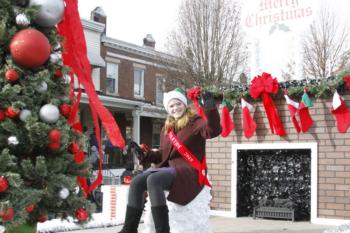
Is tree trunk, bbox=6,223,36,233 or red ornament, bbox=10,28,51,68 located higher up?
red ornament, bbox=10,28,51,68

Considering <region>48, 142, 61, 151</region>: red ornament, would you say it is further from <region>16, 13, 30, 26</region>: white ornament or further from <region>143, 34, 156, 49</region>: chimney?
<region>143, 34, 156, 49</region>: chimney

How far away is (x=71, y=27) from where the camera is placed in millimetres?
3715

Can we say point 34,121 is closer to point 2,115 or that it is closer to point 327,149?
point 2,115

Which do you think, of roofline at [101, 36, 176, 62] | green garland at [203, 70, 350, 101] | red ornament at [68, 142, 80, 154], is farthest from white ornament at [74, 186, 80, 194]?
roofline at [101, 36, 176, 62]

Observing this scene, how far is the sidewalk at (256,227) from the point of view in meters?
6.27

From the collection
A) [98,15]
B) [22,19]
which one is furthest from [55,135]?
[98,15]

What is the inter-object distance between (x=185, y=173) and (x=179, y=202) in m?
0.27

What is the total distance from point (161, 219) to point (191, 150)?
32.9 inches

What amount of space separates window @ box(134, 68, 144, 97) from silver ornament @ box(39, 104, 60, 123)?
868 inches

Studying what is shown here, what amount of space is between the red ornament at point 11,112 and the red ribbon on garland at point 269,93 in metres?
4.60

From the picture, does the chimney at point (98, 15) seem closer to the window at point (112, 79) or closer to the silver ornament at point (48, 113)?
the window at point (112, 79)

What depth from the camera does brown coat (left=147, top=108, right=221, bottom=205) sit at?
4.58 m

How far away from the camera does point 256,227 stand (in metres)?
6.53

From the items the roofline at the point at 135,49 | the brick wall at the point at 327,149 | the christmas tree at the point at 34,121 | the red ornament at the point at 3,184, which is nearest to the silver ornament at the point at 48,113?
the christmas tree at the point at 34,121
